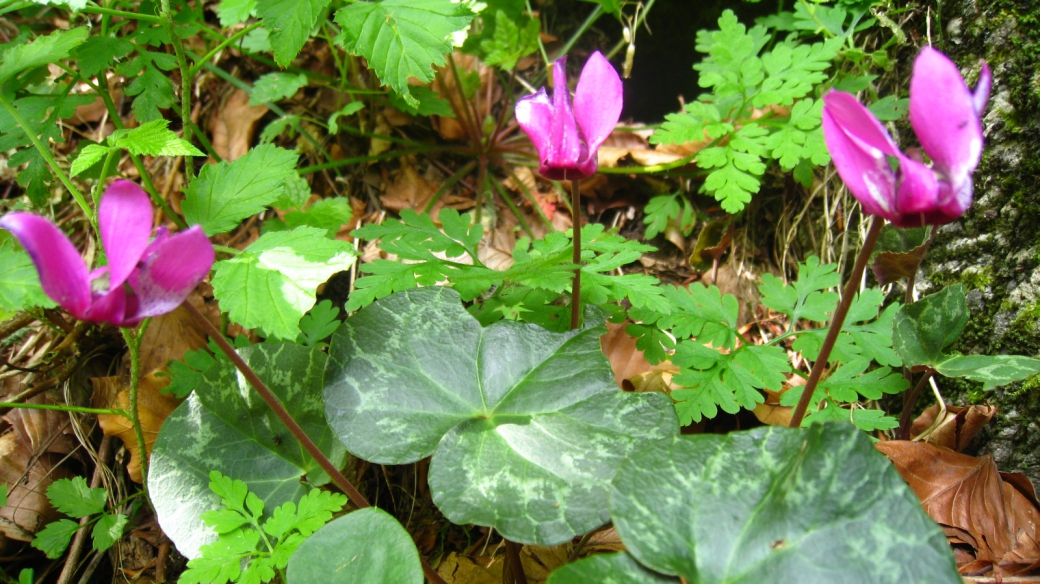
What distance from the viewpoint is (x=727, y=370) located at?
5.79 ft

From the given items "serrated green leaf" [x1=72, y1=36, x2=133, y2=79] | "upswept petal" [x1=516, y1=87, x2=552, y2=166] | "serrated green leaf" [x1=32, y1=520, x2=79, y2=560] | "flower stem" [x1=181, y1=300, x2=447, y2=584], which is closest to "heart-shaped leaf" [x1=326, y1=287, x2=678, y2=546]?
"flower stem" [x1=181, y1=300, x2=447, y2=584]

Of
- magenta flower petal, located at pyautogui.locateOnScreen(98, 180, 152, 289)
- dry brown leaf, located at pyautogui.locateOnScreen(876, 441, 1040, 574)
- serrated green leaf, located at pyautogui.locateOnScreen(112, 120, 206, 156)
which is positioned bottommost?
dry brown leaf, located at pyautogui.locateOnScreen(876, 441, 1040, 574)

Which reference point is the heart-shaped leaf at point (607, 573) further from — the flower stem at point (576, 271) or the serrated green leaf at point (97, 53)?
the serrated green leaf at point (97, 53)

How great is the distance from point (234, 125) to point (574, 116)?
7.99ft

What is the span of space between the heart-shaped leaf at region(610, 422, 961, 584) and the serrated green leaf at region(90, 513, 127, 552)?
1.61m

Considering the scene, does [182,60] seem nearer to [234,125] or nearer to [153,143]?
[153,143]

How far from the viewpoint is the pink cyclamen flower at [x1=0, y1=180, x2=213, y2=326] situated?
0.94 m

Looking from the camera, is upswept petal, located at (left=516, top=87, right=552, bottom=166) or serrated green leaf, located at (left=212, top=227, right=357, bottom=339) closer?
upswept petal, located at (left=516, top=87, right=552, bottom=166)

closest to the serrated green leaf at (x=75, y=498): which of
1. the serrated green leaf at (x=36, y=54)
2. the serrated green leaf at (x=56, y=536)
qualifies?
the serrated green leaf at (x=56, y=536)

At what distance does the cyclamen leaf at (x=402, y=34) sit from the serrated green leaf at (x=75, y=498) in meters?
1.55

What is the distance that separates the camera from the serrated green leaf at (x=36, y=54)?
179 centimetres

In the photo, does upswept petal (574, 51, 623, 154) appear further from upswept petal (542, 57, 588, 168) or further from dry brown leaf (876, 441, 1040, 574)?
dry brown leaf (876, 441, 1040, 574)

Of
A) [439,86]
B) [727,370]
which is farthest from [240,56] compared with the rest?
[727,370]

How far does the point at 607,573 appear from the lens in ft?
3.64
